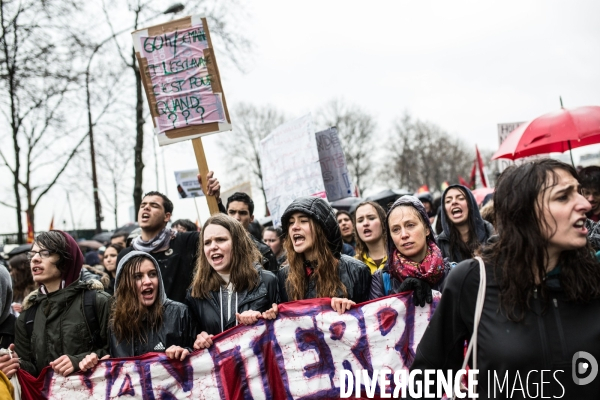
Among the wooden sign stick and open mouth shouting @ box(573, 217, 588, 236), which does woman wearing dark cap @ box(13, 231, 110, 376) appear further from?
open mouth shouting @ box(573, 217, 588, 236)

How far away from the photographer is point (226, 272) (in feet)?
12.3

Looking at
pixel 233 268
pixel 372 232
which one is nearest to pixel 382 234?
pixel 372 232

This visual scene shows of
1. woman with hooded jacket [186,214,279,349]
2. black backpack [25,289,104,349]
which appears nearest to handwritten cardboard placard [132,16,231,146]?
woman with hooded jacket [186,214,279,349]

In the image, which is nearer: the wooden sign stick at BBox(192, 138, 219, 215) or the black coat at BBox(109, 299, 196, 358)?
the black coat at BBox(109, 299, 196, 358)

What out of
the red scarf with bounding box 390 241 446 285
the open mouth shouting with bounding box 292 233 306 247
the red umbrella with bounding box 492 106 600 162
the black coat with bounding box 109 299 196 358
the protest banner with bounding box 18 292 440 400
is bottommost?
the protest banner with bounding box 18 292 440 400

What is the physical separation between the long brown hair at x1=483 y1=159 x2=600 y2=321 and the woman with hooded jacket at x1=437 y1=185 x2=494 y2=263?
2.91 meters

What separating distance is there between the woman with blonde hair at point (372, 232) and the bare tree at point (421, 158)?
4916 cm

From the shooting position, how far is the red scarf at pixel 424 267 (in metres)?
3.34

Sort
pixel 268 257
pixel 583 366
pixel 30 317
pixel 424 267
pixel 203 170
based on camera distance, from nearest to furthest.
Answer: pixel 583 366
pixel 424 267
pixel 30 317
pixel 203 170
pixel 268 257

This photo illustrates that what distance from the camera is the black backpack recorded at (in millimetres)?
3686

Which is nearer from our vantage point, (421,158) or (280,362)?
(280,362)

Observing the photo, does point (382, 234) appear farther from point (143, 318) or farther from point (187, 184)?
point (187, 184)

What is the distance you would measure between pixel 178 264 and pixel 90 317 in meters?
1.33

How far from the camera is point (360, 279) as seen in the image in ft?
12.1
